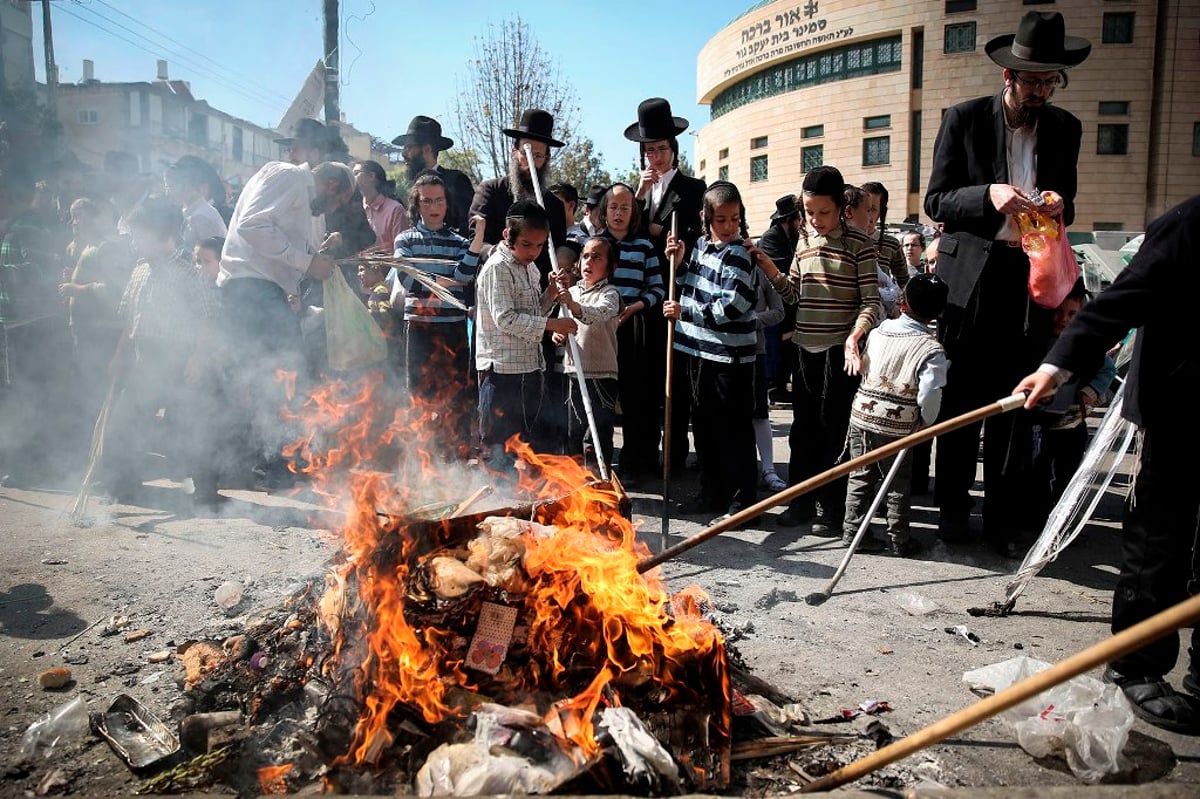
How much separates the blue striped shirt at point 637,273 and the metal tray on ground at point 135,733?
467 cm

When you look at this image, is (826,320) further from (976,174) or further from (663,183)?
(663,183)

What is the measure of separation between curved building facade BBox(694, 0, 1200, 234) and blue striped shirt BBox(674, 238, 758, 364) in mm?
32387

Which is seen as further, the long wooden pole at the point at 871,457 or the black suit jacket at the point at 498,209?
the black suit jacket at the point at 498,209

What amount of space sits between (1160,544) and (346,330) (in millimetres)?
5532

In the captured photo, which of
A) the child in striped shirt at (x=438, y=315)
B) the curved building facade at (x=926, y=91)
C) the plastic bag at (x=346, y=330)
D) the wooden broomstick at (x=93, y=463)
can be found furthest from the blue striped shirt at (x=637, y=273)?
the curved building facade at (x=926, y=91)

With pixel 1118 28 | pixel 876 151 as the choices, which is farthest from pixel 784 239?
pixel 1118 28

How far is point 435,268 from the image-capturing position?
6730mm

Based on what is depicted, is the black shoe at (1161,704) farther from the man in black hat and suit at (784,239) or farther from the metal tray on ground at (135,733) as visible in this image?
the metal tray on ground at (135,733)

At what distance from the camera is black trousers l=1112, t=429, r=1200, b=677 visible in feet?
10.9

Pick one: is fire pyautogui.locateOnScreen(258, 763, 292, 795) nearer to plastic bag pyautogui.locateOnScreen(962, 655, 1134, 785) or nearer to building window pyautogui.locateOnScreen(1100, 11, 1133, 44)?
plastic bag pyautogui.locateOnScreen(962, 655, 1134, 785)

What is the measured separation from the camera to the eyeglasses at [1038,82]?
4938mm

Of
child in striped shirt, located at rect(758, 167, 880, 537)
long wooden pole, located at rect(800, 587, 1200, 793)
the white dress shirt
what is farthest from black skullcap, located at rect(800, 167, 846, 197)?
long wooden pole, located at rect(800, 587, 1200, 793)

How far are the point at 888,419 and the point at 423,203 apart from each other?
4.20m

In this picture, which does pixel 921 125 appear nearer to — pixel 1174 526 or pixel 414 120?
pixel 414 120
